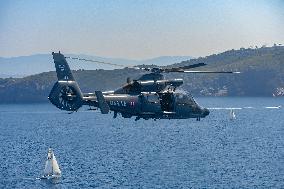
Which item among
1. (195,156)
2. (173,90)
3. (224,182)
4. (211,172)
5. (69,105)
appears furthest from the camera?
(195,156)

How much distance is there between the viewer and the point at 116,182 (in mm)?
142875

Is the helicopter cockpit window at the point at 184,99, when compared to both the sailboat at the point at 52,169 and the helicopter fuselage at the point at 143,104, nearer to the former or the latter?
the helicopter fuselage at the point at 143,104

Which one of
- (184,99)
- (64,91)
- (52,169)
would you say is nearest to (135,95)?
(184,99)

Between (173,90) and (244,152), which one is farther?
(244,152)

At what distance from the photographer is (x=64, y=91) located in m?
65.4

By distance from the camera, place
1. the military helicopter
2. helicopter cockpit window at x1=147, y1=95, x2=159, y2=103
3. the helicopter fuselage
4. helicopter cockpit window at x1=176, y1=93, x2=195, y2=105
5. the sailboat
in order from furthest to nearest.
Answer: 1. the sailboat
2. helicopter cockpit window at x1=176, y1=93, x2=195, y2=105
3. helicopter cockpit window at x1=147, y1=95, x2=159, y2=103
4. the helicopter fuselage
5. the military helicopter

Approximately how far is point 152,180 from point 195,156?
49.8 meters

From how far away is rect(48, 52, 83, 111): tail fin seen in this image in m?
64.2

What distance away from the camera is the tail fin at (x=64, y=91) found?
64.2m

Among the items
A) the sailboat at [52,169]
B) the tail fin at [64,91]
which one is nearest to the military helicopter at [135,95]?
the tail fin at [64,91]

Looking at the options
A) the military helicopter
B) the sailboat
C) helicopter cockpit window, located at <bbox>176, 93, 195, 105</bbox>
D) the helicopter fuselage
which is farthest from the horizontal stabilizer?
the sailboat

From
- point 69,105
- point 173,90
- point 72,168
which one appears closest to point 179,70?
point 173,90

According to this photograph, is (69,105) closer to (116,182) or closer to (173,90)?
(173,90)

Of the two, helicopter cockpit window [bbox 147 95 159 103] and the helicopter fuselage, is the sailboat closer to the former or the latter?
the helicopter fuselage
